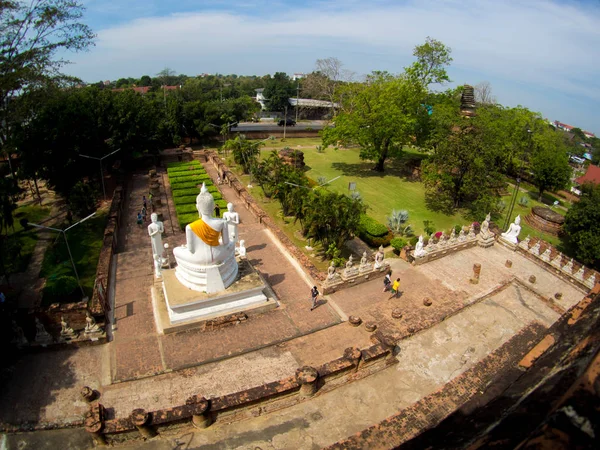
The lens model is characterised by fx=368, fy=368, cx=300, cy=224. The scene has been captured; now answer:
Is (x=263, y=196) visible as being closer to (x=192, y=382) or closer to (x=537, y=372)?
(x=192, y=382)

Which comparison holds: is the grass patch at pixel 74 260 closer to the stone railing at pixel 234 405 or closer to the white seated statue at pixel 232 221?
the stone railing at pixel 234 405

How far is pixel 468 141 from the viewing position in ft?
85.0

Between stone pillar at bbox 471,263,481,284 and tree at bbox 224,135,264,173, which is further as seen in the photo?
tree at bbox 224,135,264,173

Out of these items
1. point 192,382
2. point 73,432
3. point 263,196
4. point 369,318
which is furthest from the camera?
point 263,196

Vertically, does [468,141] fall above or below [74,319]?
above

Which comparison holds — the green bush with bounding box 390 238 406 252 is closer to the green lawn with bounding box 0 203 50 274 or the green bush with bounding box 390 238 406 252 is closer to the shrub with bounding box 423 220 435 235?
the shrub with bounding box 423 220 435 235

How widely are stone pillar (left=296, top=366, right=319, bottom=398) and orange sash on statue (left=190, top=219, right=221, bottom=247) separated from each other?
584cm

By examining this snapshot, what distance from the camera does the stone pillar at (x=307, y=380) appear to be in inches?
420

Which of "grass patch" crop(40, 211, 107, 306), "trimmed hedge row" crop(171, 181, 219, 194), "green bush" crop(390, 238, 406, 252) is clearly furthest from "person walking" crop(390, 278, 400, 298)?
"trimmed hedge row" crop(171, 181, 219, 194)

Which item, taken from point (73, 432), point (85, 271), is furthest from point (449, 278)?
point (85, 271)

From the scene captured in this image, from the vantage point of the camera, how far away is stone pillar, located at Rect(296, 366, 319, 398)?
1066 cm

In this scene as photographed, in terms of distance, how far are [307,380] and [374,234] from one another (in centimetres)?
1239

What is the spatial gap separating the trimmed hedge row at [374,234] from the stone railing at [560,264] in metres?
7.89

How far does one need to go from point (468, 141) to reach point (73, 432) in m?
26.7
